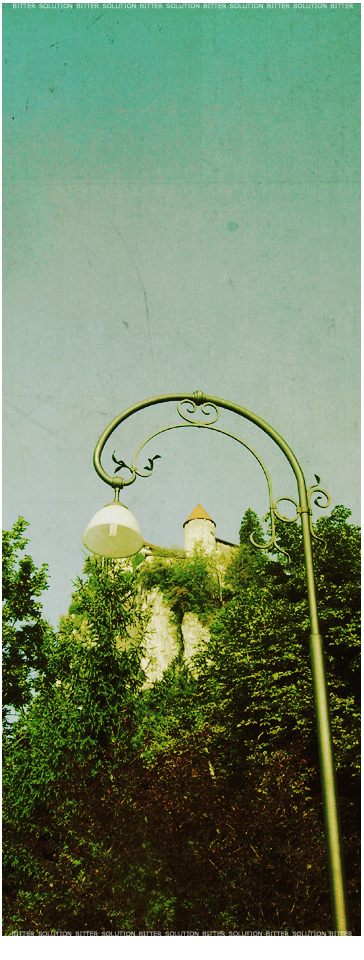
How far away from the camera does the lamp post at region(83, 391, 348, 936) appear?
3.87 m

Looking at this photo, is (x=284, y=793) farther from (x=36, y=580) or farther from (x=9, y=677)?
(x=36, y=580)

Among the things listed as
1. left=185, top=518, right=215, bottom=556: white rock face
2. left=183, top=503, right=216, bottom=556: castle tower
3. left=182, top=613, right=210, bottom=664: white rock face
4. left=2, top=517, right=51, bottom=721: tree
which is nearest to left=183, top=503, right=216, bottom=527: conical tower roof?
left=183, top=503, right=216, bottom=556: castle tower

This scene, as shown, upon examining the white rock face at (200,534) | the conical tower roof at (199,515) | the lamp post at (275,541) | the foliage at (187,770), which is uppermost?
the conical tower roof at (199,515)

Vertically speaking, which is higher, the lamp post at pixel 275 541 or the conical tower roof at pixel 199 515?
the conical tower roof at pixel 199 515

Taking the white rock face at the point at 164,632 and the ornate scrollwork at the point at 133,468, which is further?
the white rock face at the point at 164,632

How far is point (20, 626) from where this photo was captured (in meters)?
22.6

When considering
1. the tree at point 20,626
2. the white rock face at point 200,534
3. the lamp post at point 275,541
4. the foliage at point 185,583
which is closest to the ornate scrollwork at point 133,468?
the lamp post at point 275,541

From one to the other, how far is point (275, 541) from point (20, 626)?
19.3 m

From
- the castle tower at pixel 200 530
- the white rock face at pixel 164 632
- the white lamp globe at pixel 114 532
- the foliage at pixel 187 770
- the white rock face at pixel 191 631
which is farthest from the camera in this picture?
the castle tower at pixel 200 530

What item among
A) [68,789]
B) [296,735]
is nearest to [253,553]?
[296,735]

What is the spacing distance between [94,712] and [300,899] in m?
11.2

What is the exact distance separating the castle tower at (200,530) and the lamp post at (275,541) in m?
46.0

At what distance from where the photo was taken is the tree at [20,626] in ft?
66.5

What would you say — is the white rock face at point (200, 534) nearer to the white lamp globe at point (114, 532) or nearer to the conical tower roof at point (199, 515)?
the conical tower roof at point (199, 515)
